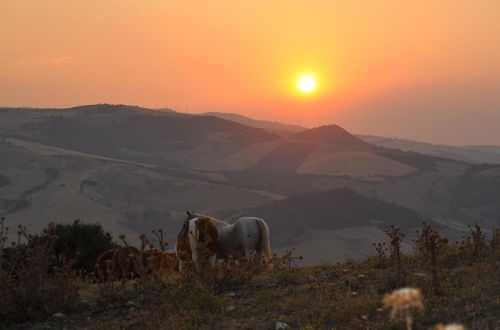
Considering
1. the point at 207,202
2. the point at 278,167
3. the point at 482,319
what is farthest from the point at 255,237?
the point at 278,167

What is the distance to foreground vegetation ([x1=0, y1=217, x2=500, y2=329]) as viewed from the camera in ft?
23.0

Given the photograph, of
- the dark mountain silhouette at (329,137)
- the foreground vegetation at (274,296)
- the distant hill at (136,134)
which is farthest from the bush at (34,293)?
the dark mountain silhouette at (329,137)

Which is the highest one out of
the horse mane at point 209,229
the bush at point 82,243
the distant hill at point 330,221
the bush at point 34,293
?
the horse mane at point 209,229

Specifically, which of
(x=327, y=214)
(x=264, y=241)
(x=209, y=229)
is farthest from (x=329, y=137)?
(x=209, y=229)

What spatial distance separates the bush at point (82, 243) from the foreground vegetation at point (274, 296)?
6.58m

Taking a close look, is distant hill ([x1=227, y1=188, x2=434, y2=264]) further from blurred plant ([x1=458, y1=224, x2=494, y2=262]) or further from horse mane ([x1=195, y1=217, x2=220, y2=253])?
blurred plant ([x1=458, y1=224, x2=494, y2=262])

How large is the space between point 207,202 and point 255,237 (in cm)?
7313

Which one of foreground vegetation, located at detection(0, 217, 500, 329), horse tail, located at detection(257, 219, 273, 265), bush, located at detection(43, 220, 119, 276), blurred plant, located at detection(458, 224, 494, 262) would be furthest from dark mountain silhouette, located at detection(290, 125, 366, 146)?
foreground vegetation, located at detection(0, 217, 500, 329)

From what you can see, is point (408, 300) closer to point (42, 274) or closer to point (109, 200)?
point (42, 274)

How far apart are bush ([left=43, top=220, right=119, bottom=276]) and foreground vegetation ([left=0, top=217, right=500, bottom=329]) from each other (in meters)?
6.58

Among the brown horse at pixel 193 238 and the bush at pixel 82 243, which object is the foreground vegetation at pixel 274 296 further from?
the bush at pixel 82 243

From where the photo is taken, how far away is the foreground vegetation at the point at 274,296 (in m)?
7.00

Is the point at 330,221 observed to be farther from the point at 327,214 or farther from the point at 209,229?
the point at 209,229

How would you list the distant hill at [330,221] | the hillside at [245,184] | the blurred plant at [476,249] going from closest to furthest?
the blurred plant at [476,249], the distant hill at [330,221], the hillside at [245,184]
